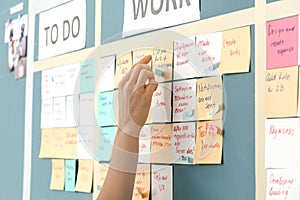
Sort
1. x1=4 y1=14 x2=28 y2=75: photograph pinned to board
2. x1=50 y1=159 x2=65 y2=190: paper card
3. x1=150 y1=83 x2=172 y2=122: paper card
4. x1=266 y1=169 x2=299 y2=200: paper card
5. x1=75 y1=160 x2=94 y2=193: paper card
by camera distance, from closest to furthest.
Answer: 1. x1=266 y1=169 x2=299 y2=200: paper card
2. x1=150 y1=83 x2=172 y2=122: paper card
3. x1=75 y1=160 x2=94 y2=193: paper card
4. x1=50 y1=159 x2=65 y2=190: paper card
5. x1=4 y1=14 x2=28 y2=75: photograph pinned to board

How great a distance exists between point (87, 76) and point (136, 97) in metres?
0.33

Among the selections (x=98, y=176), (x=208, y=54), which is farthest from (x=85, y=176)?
(x=208, y=54)

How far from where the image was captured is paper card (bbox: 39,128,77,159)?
1.44 metres

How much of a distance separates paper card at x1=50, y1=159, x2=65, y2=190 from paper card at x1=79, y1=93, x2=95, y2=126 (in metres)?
0.16

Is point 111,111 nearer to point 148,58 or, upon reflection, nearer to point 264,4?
point 148,58

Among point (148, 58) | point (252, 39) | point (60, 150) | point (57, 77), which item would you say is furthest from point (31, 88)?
point (252, 39)

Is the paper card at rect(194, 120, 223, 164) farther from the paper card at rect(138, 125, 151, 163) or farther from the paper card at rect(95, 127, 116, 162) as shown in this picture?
the paper card at rect(95, 127, 116, 162)

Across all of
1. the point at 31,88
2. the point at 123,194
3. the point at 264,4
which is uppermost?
the point at 264,4

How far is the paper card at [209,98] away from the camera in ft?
3.46

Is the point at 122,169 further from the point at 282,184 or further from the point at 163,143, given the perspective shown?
the point at 282,184

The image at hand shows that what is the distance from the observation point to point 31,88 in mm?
1647

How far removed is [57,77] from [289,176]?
812 millimetres

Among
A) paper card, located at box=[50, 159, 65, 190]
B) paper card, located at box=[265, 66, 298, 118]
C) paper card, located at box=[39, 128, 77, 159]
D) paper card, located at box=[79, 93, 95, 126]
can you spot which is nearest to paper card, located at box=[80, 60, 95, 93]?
paper card, located at box=[79, 93, 95, 126]

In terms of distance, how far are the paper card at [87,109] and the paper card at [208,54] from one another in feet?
1.18
